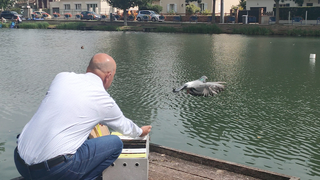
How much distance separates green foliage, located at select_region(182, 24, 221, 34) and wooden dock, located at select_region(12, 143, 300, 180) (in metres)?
35.5

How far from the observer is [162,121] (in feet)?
30.8

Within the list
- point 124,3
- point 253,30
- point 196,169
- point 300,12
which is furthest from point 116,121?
point 124,3

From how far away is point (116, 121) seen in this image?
A: 3.70 m

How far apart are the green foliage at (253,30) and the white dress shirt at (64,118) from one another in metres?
35.0

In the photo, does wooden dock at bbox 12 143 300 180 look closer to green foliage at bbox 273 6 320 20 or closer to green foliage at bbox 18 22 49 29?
green foliage at bbox 273 6 320 20

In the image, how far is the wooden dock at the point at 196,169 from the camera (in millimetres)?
4516

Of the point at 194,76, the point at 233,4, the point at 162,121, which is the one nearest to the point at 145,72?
the point at 194,76

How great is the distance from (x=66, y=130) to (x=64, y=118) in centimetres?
11

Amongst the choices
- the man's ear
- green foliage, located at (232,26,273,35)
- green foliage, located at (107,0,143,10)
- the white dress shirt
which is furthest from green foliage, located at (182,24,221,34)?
the white dress shirt

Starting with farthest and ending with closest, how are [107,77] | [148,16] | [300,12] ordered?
1. [148,16]
2. [300,12]
3. [107,77]

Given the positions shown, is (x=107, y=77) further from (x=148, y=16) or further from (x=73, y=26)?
(x=73, y=26)

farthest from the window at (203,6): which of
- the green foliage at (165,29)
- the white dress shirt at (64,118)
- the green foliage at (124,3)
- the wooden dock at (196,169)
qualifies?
the white dress shirt at (64,118)

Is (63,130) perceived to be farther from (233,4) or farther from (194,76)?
(233,4)

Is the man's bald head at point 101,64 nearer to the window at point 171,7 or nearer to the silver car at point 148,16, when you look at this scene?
the silver car at point 148,16
